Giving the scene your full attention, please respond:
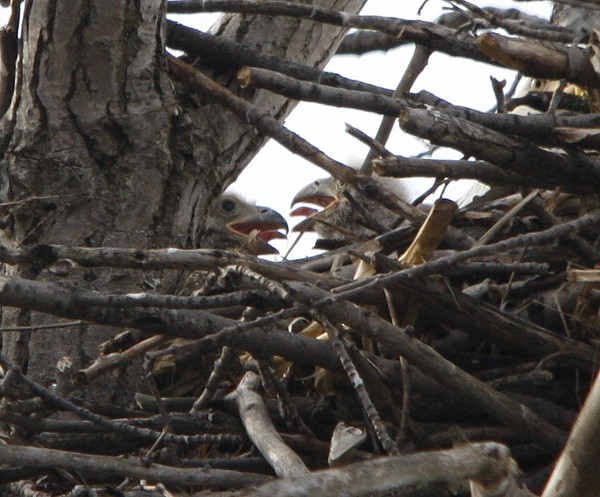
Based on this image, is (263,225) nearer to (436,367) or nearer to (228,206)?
(228,206)

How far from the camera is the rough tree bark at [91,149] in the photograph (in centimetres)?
294

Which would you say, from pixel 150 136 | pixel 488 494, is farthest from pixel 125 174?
pixel 488 494

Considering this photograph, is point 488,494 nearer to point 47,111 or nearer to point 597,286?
point 597,286

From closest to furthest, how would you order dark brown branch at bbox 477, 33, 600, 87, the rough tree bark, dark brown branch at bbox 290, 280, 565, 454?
dark brown branch at bbox 290, 280, 565, 454, dark brown branch at bbox 477, 33, 600, 87, the rough tree bark

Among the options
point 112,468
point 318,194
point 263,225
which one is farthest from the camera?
point 318,194

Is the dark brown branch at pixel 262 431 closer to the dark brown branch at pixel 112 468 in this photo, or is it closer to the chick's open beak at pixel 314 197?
the dark brown branch at pixel 112 468

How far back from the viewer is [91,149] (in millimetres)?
3012

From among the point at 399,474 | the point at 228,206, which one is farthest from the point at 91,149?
the point at 228,206

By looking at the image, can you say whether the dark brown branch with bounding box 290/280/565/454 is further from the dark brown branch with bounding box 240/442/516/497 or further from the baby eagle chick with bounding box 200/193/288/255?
the baby eagle chick with bounding box 200/193/288/255

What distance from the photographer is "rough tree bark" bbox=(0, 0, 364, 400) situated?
294cm

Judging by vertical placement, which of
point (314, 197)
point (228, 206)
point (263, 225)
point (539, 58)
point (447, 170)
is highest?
point (228, 206)

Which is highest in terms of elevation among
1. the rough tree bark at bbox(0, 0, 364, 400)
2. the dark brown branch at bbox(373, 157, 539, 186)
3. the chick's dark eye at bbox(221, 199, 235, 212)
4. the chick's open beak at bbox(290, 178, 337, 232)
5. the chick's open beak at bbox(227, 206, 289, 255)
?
the chick's dark eye at bbox(221, 199, 235, 212)

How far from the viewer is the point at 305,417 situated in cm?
260

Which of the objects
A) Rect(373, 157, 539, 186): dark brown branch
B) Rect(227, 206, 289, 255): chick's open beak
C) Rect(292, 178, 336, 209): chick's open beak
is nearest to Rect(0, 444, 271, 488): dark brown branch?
Rect(373, 157, 539, 186): dark brown branch
